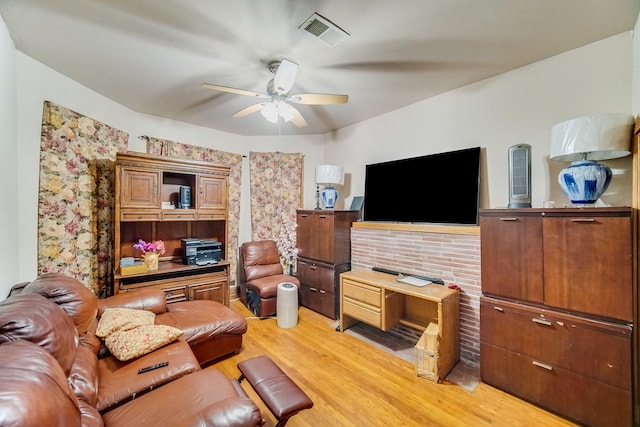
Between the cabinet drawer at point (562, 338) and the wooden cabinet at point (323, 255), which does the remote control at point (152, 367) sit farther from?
the cabinet drawer at point (562, 338)

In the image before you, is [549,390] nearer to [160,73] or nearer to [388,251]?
[388,251]

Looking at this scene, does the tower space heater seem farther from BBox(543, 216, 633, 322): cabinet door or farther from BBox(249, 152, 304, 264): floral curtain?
BBox(249, 152, 304, 264): floral curtain

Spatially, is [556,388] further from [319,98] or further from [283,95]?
[283,95]

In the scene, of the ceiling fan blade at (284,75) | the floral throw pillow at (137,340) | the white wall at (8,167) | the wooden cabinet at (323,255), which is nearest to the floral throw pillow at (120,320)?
the floral throw pillow at (137,340)

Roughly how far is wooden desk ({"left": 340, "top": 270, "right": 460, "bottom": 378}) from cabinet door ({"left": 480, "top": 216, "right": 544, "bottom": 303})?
398 millimetres

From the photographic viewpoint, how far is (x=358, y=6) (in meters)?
1.59

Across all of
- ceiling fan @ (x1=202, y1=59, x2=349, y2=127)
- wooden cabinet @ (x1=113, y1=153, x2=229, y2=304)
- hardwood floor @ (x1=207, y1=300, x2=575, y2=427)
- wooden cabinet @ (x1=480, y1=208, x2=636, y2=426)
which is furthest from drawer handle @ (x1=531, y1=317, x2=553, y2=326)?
wooden cabinet @ (x1=113, y1=153, x2=229, y2=304)

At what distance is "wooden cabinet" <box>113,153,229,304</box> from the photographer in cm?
275

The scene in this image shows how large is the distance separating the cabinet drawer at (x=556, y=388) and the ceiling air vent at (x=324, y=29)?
8.67 feet

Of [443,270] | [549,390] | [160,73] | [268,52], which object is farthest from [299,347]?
[160,73]

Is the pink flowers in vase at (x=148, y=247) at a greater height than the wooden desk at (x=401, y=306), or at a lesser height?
greater

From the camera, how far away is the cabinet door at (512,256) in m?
1.93

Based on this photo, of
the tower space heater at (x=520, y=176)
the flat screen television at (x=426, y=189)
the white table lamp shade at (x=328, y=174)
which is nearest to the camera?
the tower space heater at (x=520, y=176)

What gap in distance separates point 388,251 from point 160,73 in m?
2.97
